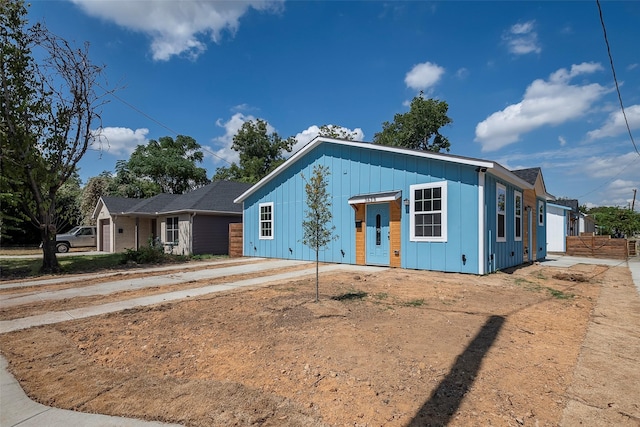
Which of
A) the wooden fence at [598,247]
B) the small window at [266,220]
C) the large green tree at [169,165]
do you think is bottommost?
the wooden fence at [598,247]

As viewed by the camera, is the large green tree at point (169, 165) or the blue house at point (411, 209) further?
the large green tree at point (169, 165)

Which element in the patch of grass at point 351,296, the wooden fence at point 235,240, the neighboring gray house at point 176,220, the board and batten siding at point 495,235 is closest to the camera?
the patch of grass at point 351,296

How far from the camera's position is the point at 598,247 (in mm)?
20453

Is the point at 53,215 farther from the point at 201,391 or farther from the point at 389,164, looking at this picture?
the point at 201,391

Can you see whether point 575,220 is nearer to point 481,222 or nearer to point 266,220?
point 481,222

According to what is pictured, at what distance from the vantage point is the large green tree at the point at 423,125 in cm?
3660

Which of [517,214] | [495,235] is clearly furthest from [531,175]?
[495,235]

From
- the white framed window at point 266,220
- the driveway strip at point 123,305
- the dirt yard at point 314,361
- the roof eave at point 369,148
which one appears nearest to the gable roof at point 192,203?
the roof eave at point 369,148

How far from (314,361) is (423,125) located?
36.8 m

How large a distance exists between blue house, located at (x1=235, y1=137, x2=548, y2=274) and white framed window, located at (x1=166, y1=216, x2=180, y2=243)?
7477 millimetres

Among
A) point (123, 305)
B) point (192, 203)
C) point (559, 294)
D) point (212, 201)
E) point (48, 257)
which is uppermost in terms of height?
point (212, 201)

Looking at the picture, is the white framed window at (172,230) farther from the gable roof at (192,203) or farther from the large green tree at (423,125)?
the large green tree at (423,125)

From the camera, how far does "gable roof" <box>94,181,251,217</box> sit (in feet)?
63.7

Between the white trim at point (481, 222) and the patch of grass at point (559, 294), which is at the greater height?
the white trim at point (481, 222)
